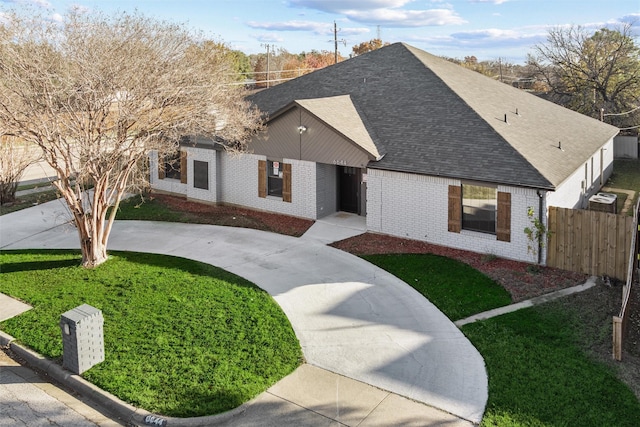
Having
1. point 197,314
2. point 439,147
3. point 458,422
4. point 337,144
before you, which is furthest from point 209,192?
point 458,422

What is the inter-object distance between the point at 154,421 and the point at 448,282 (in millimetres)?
8436

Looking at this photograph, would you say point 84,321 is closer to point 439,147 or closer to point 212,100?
point 212,100

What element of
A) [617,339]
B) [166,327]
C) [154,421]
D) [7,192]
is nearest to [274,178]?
[166,327]

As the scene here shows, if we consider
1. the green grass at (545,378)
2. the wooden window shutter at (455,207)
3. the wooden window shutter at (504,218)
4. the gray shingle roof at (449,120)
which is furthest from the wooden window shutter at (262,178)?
the green grass at (545,378)

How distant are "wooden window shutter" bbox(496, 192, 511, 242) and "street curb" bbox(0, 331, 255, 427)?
395 inches

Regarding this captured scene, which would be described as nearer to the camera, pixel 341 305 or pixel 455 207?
pixel 341 305

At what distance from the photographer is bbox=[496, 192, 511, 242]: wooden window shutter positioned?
1558 centimetres

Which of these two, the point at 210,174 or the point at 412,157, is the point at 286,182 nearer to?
the point at 210,174

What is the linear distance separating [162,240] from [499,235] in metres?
10.8

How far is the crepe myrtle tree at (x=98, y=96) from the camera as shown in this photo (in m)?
12.7

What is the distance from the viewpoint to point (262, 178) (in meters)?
21.1

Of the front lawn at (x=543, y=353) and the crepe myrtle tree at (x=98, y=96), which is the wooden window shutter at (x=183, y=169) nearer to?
the crepe myrtle tree at (x=98, y=96)

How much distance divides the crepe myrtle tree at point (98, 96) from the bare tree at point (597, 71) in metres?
31.1

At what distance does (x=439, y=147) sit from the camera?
1753 centimetres
